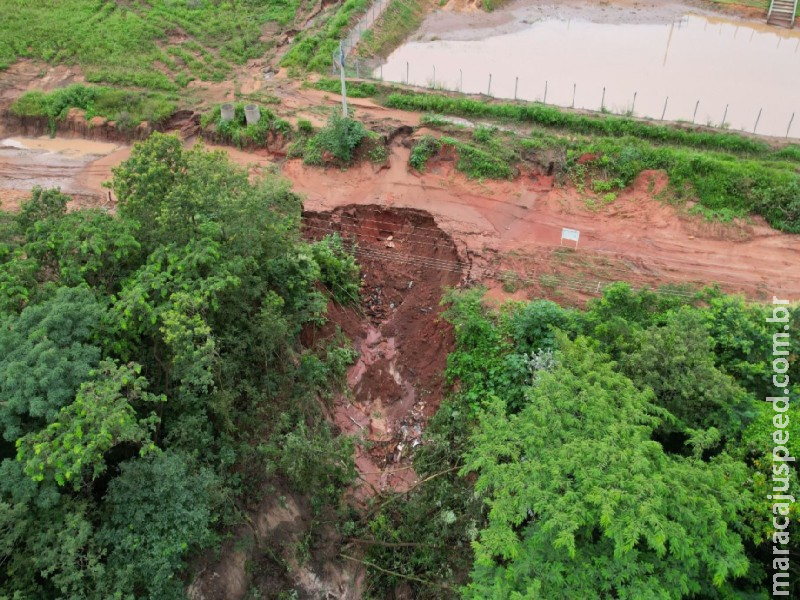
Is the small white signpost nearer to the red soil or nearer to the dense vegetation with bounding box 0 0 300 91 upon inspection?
the red soil

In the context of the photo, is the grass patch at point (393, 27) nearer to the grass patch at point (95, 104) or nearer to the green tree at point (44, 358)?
the grass patch at point (95, 104)

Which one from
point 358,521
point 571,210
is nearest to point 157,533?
point 358,521

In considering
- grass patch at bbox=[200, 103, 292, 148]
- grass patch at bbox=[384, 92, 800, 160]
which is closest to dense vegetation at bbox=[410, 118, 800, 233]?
grass patch at bbox=[384, 92, 800, 160]

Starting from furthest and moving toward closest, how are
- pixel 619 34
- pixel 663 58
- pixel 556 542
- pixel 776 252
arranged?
pixel 619 34, pixel 663 58, pixel 776 252, pixel 556 542

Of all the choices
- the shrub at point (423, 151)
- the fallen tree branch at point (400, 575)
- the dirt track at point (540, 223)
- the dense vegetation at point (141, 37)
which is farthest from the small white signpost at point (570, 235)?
the dense vegetation at point (141, 37)

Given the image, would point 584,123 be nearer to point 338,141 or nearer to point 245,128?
point 338,141

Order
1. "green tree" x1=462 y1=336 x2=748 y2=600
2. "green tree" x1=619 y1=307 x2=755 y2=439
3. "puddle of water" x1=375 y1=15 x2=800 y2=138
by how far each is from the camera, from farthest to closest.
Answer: "puddle of water" x1=375 y1=15 x2=800 y2=138, "green tree" x1=619 y1=307 x2=755 y2=439, "green tree" x1=462 y1=336 x2=748 y2=600

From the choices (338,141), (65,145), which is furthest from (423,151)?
(65,145)

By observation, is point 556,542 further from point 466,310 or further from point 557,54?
point 557,54
